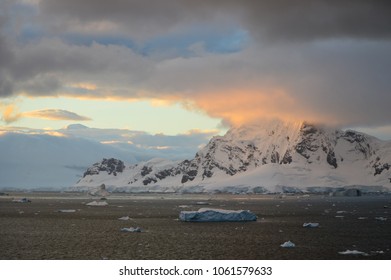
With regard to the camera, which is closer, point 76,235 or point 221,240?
point 221,240

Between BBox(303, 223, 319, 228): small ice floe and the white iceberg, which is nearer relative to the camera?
BBox(303, 223, 319, 228): small ice floe

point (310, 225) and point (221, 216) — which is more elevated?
point (221, 216)

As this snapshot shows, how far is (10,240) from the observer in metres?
65.9

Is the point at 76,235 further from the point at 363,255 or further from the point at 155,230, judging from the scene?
the point at 363,255

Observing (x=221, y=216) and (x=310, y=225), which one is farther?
(x=221, y=216)

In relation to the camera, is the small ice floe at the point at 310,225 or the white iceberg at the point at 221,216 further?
the white iceberg at the point at 221,216

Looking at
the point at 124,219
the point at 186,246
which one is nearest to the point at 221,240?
the point at 186,246

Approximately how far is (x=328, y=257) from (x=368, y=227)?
110 feet

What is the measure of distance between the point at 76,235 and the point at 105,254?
1877cm

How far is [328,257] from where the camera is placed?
5203 centimetres
